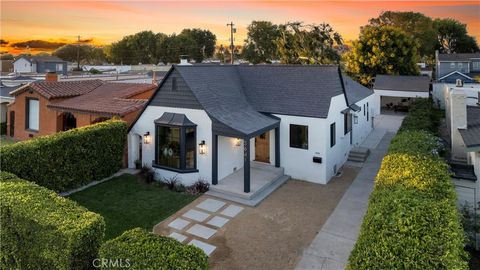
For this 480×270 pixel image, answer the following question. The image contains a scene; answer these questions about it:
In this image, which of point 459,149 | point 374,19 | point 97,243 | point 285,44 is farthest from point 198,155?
point 374,19

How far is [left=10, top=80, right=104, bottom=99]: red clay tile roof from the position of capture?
68.8ft

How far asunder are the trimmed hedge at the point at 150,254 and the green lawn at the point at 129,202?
4.44 metres

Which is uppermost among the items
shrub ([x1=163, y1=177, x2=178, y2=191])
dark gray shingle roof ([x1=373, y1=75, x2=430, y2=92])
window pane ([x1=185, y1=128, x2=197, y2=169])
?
dark gray shingle roof ([x1=373, y1=75, x2=430, y2=92])

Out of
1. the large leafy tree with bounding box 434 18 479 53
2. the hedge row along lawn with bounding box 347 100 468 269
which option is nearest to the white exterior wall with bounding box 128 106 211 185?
the hedge row along lawn with bounding box 347 100 468 269

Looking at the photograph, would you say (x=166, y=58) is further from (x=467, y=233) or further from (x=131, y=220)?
(x=467, y=233)

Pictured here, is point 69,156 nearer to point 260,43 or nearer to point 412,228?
point 412,228

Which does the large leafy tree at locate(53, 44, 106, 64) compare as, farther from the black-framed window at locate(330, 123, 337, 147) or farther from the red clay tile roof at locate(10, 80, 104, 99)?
the black-framed window at locate(330, 123, 337, 147)

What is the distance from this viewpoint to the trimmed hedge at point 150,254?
566 centimetres

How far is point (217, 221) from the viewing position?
11297 millimetres

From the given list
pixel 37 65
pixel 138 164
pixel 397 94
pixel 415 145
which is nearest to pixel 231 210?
pixel 138 164

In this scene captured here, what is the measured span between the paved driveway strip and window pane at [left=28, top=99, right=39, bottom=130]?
68.8 feet

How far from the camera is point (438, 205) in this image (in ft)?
20.8

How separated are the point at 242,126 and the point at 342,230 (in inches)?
238

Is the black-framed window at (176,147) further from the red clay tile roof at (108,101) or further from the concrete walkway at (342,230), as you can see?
the concrete walkway at (342,230)
